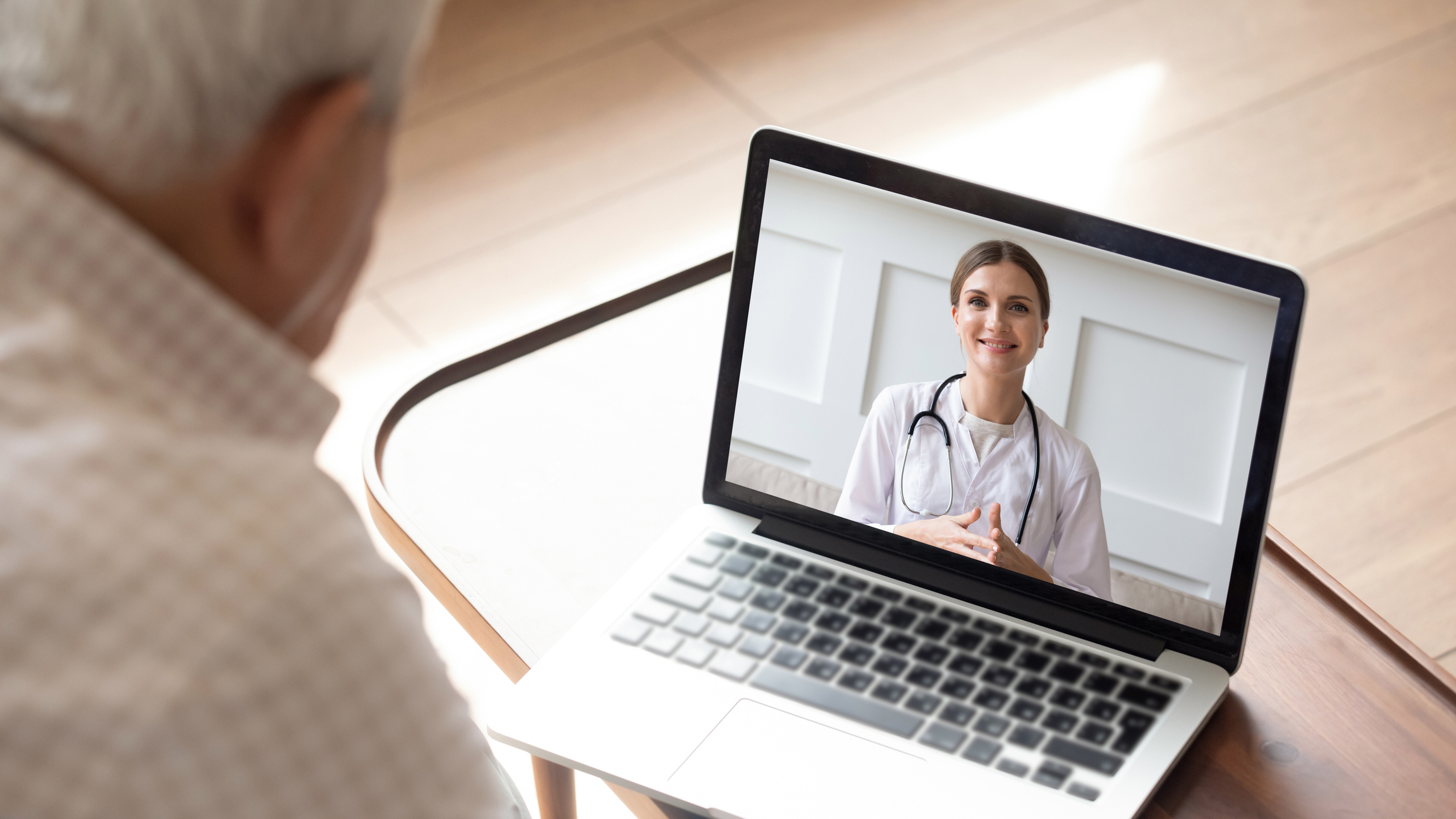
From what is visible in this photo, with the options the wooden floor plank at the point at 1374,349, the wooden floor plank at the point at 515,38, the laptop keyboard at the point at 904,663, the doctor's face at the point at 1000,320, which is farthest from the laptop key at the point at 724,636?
the wooden floor plank at the point at 515,38

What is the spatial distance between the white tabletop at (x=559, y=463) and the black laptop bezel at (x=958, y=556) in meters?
0.09

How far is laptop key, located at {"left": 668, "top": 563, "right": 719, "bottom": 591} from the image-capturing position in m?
0.82

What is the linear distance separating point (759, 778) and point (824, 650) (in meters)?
0.09

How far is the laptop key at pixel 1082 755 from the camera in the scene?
70 cm

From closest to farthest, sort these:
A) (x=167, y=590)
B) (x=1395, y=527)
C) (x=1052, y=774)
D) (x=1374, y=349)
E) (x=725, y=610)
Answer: (x=167, y=590)
(x=1052, y=774)
(x=725, y=610)
(x=1395, y=527)
(x=1374, y=349)

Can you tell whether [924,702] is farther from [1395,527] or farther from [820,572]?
[1395,527]

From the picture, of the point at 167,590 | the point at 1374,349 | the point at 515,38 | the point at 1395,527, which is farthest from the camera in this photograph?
the point at 515,38

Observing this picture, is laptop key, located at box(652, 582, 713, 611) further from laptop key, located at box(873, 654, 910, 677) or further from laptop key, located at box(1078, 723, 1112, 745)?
laptop key, located at box(1078, 723, 1112, 745)

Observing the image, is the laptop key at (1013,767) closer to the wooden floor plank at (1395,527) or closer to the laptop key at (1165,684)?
the laptop key at (1165,684)

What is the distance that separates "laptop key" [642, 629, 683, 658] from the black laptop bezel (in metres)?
0.10

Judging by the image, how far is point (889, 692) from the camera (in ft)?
2.45

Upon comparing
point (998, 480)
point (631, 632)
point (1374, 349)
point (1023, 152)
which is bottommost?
point (1374, 349)

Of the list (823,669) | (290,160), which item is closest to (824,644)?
(823,669)

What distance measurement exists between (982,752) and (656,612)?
209 mm
